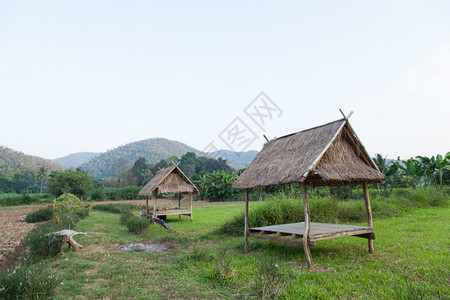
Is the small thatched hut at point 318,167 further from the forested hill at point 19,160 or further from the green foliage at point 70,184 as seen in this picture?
the forested hill at point 19,160

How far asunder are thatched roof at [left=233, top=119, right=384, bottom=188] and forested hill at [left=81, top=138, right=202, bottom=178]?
8420 cm

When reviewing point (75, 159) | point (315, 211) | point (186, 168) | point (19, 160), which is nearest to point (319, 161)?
point (315, 211)

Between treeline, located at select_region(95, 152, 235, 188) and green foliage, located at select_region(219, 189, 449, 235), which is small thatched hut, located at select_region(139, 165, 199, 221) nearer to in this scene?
green foliage, located at select_region(219, 189, 449, 235)

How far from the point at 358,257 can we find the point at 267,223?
3.82m

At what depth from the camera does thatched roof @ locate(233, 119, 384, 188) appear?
5.38 m

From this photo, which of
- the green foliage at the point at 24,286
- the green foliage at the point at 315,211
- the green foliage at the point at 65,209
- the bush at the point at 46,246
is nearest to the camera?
the green foliage at the point at 24,286

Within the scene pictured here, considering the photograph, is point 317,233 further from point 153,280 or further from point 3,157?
point 3,157

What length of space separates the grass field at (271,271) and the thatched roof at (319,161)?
1515mm

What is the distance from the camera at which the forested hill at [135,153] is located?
302 ft

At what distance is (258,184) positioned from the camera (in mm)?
6148

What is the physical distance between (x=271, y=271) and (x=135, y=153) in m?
103

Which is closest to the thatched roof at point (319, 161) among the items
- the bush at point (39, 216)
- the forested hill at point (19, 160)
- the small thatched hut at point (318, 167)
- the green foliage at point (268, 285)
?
the small thatched hut at point (318, 167)

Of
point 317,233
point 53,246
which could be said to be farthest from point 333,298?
point 53,246

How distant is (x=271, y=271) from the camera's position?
387 cm
